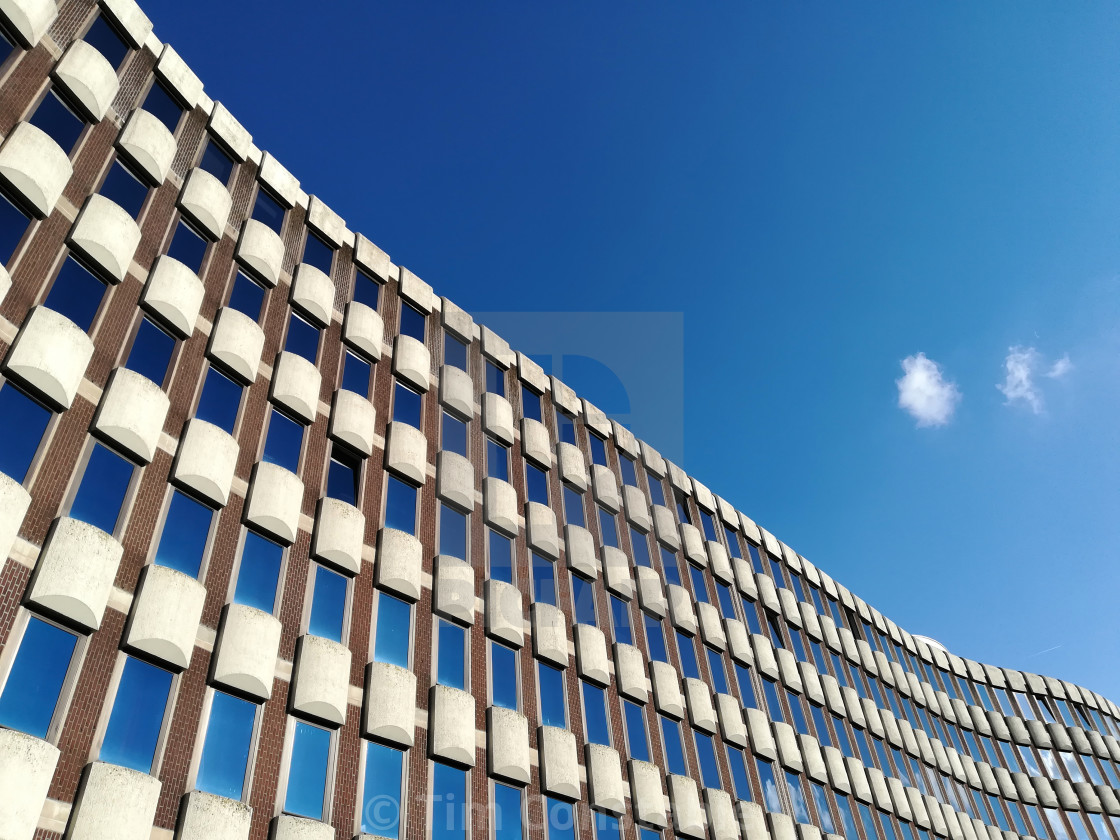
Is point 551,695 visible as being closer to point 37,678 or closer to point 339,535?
point 339,535

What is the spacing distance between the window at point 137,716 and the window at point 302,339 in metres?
9.78

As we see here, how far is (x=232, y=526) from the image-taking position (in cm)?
1825

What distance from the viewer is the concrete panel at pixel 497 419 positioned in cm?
2823

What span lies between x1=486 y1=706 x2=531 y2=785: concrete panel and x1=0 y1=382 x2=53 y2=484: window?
12.2 m

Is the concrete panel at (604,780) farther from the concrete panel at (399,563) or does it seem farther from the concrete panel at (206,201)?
the concrete panel at (206,201)

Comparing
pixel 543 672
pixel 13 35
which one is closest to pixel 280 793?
pixel 543 672

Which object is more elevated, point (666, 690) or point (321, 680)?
point (666, 690)

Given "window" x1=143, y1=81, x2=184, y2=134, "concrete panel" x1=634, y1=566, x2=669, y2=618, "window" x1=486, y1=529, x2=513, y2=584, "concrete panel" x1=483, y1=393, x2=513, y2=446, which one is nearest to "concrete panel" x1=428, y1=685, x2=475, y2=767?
"window" x1=486, y1=529, x2=513, y2=584

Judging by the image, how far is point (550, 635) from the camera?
24.7 meters

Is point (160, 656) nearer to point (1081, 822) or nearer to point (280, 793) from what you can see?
point (280, 793)

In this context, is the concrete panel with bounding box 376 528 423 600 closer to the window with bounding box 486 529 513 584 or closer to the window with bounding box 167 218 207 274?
the window with bounding box 486 529 513 584

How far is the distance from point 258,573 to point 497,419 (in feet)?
38.8

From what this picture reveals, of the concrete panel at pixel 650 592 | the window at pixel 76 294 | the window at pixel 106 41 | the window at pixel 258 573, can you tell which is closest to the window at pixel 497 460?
the concrete panel at pixel 650 592

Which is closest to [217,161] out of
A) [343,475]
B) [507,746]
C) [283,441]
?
[283,441]
